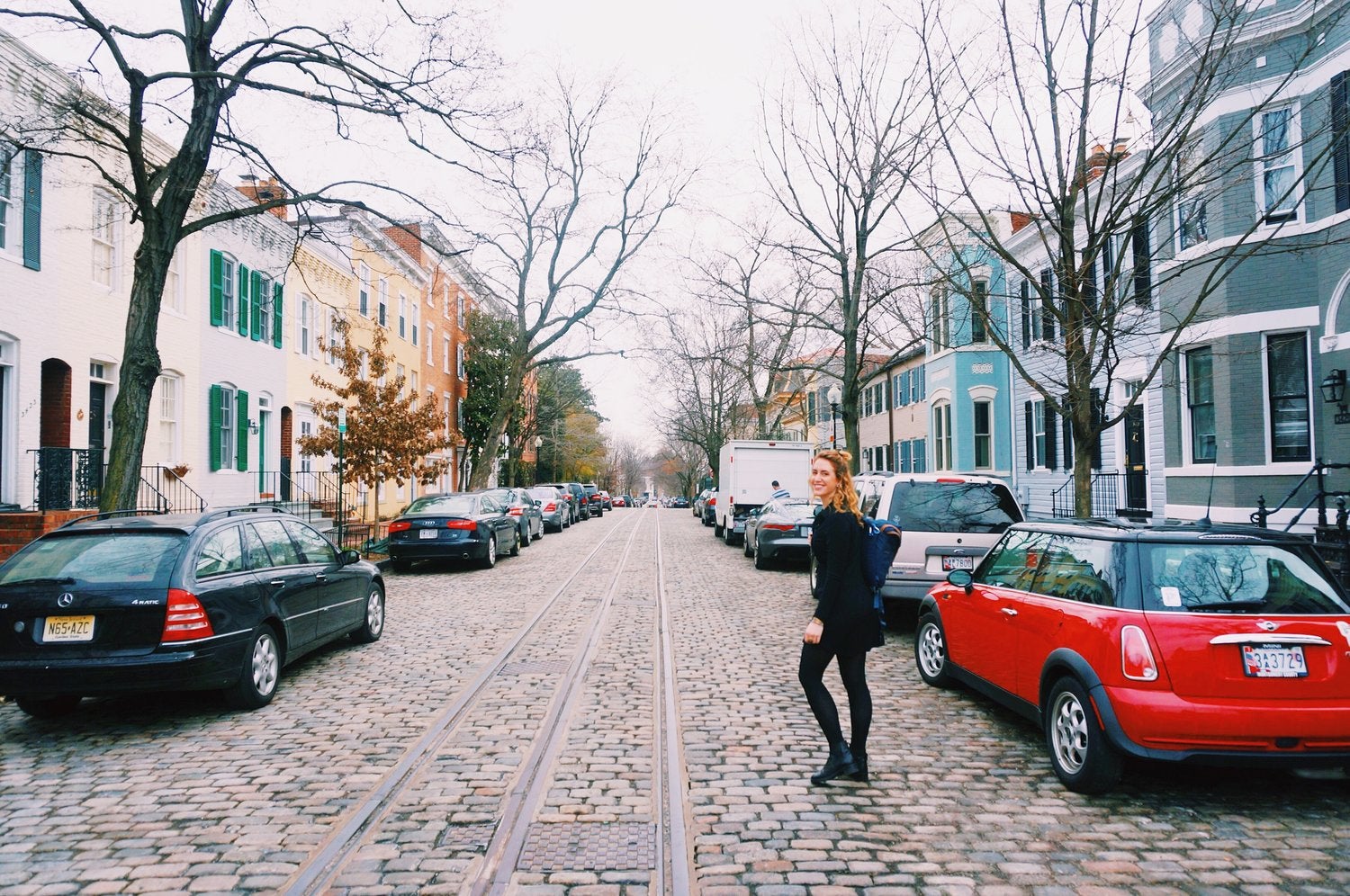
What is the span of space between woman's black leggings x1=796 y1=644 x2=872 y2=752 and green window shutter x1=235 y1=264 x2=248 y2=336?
20.4m

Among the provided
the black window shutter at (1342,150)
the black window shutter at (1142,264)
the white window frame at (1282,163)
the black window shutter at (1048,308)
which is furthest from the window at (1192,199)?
the black window shutter at (1342,150)

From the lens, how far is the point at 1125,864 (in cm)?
408

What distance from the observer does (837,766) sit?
5.14 meters

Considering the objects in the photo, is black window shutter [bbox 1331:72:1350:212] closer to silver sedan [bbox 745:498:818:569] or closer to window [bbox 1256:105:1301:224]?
window [bbox 1256:105:1301:224]

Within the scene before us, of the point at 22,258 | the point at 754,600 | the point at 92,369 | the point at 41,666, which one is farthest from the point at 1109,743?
the point at 92,369

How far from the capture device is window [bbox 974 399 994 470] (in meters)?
28.7

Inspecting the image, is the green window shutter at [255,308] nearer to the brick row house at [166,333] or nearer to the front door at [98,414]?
the brick row house at [166,333]

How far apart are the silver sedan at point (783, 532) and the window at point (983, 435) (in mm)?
12865

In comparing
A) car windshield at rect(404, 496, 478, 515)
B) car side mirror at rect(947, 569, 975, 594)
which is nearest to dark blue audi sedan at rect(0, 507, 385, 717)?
car side mirror at rect(947, 569, 975, 594)

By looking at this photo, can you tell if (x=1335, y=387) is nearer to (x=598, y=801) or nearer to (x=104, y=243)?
(x=598, y=801)

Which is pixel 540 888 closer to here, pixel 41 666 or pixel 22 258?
pixel 41 666

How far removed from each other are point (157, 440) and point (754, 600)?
42.4 feet

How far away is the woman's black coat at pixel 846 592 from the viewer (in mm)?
5008

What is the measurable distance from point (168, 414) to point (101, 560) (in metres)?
14.2
